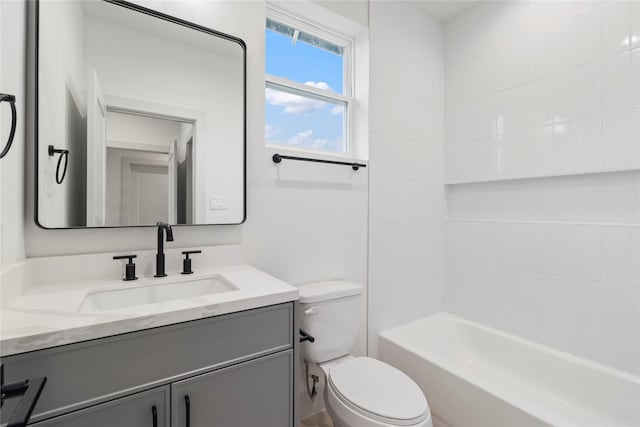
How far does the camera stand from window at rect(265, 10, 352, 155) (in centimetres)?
182

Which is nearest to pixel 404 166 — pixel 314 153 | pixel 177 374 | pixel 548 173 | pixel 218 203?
pixel 314 153

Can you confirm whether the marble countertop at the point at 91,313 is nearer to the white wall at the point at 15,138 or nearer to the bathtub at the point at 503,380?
the white wall at the point at 15,138

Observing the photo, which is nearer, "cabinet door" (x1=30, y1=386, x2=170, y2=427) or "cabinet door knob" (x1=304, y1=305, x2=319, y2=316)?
"cabinet door" (x1=30, y1=386, x2=170, y2=427)

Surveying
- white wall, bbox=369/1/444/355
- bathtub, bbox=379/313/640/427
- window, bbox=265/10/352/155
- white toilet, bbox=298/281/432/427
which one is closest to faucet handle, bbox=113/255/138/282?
white toilet, bbox=298/281/432/427

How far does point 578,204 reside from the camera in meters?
1.75

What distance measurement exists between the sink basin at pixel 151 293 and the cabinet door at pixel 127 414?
306 mm

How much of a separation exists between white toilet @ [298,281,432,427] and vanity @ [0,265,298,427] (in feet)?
0.99

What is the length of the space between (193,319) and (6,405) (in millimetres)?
417

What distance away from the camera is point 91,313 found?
830 millimetres

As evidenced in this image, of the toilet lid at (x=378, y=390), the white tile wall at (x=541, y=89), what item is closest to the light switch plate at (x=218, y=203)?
the toilet lid at (x=378, y=390)

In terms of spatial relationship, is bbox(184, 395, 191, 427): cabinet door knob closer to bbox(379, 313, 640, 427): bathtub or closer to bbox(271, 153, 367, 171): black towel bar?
bbox(271, 153, 367, 171): black towel bar

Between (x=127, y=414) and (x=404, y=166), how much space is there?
192 centimetres

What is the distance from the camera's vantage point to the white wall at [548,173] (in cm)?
157

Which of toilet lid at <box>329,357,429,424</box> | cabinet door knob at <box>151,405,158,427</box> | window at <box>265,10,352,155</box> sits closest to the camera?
cabinet door knob at <box>151,405,158,427</box>
